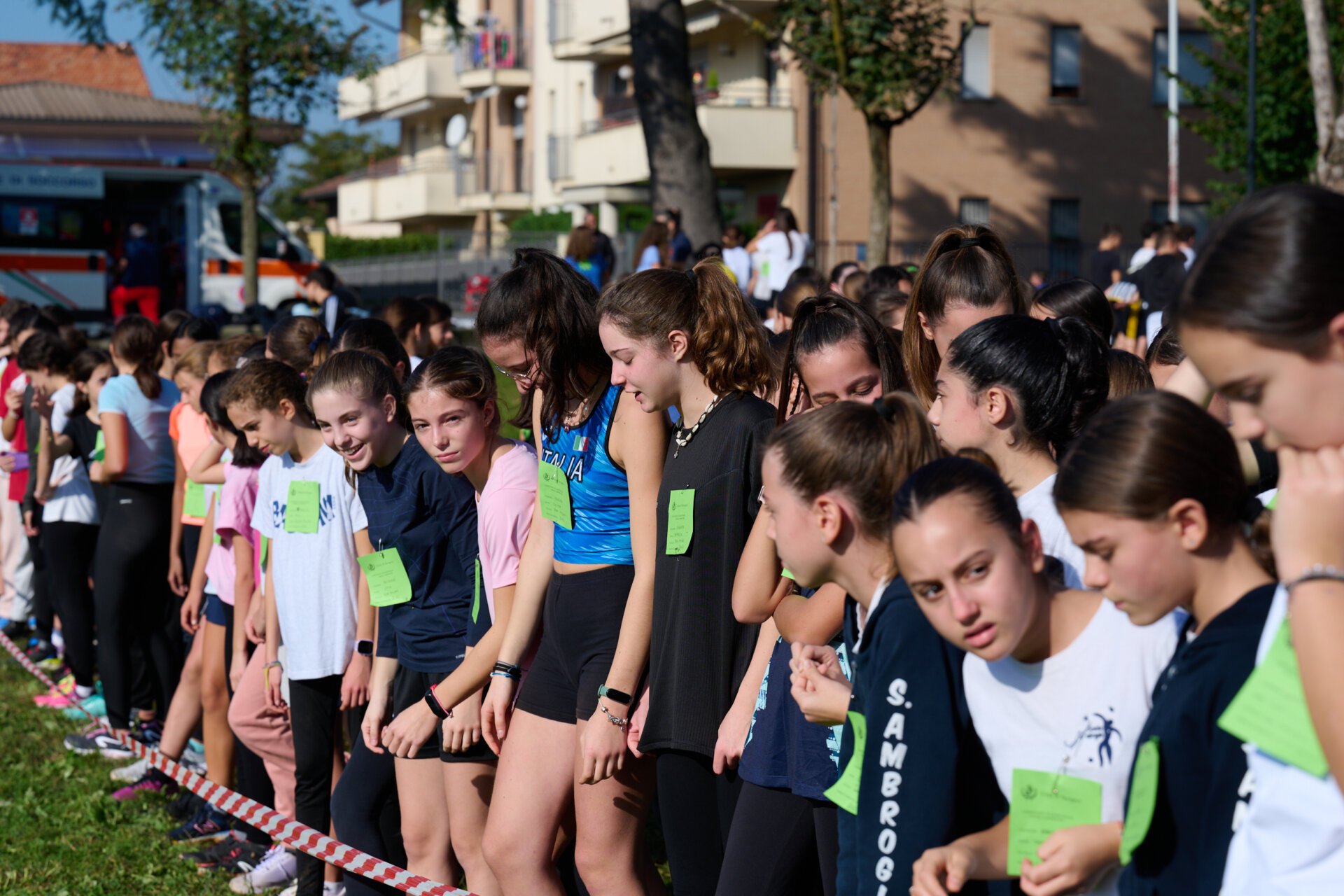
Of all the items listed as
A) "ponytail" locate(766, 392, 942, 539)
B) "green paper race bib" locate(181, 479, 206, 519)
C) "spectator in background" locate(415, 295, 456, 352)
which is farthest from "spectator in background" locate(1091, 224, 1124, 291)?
"ponytail" locate(766, 392, 942, 539)

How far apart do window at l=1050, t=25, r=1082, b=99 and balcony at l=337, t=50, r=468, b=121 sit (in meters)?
20.4

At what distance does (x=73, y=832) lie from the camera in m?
5.73

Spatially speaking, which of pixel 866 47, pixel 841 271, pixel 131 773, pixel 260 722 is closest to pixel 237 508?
pixel 260 722

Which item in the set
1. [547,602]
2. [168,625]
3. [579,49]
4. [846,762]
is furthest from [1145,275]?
[579,49]

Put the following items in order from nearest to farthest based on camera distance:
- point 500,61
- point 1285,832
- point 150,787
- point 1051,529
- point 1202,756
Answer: point 1285,832 < point 1202,756 < point 1051,529 < point 150,787 < point 500,61

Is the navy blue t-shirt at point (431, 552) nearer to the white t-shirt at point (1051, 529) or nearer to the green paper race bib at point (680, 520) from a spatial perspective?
the green paper race bib at point (680, 520)

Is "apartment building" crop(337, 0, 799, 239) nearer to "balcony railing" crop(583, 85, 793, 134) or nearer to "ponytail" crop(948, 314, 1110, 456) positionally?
"balcony railing" crop(583, 85, 793, 134)

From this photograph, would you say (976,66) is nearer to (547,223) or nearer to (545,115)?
(547,223)

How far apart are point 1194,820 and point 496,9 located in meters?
44.7

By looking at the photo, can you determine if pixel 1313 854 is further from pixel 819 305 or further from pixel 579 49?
pixel 579 49

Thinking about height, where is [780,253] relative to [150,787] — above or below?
above

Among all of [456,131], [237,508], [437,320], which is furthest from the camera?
[456,131]

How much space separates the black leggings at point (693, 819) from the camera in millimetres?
3334

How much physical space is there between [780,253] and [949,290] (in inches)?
347
